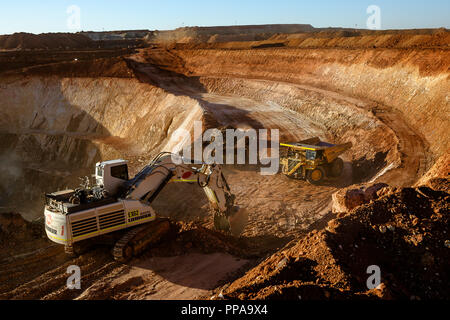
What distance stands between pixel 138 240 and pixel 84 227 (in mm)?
1736

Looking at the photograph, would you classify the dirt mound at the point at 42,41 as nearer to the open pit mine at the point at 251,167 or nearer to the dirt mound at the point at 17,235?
the open pit mine at the point at 251,167

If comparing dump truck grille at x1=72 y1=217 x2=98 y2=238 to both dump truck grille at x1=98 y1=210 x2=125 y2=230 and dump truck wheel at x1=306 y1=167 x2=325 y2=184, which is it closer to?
dump truck grille at x1=98 y1=210 x2=125 y2=230

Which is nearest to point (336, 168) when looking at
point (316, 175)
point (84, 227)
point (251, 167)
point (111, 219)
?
point (316, 175)

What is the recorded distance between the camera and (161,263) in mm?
13508

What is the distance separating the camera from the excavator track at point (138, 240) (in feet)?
43.7

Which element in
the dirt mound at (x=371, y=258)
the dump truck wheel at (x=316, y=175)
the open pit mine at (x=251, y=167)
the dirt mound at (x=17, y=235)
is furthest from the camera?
the dump truck wheel at (x=316, y=175)

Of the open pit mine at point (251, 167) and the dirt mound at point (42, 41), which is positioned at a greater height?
the dirt mound at point (42, 41)

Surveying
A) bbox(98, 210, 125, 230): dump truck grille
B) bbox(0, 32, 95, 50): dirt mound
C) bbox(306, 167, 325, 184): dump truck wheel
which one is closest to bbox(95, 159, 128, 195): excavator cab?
bbox(98, 210, 125, 230): dump truck grille

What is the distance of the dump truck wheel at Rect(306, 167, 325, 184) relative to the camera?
21.3 metres

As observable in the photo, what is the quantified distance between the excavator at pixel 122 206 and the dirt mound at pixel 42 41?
78.1 meters

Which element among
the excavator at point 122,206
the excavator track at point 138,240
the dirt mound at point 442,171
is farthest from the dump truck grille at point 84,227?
the dirt mound at point 442,171

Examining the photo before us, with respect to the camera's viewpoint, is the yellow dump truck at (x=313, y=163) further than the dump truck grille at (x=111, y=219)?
Yes

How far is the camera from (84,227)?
12852 mm

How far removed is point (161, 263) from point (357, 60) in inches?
1133
